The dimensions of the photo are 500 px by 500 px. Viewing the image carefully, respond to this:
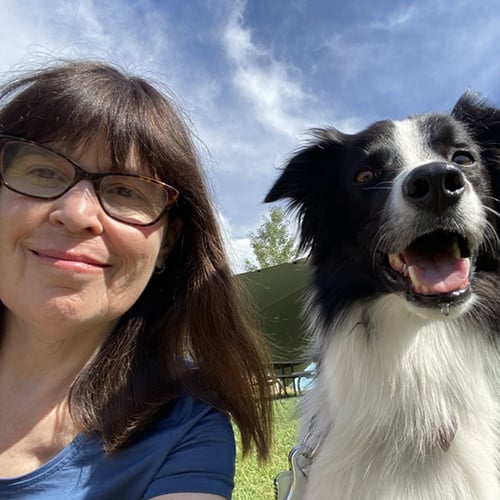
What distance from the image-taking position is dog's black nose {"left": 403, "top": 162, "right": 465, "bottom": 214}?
218 cm

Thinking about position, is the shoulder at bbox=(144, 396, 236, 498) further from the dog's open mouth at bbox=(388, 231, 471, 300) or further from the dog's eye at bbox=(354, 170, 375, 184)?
the dog's eye at bbox=(354, 170, 375, 184)

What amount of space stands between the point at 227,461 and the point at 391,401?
1107mm

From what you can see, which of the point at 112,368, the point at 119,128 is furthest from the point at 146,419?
the point at 119,128

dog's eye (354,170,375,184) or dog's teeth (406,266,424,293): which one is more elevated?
dog's eye (354,170,375,184)

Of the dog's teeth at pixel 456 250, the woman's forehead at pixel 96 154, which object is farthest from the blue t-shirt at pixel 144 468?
the dog's teeth at pixel 456 250

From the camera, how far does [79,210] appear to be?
63.2 inches

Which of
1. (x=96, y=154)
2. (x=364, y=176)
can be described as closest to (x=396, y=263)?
(x=364, y=176)

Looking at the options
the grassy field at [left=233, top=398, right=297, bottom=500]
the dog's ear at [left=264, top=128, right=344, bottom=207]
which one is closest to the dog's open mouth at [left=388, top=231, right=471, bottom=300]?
the dog's ear at [left=264, top=128, right=344, bottom=207]

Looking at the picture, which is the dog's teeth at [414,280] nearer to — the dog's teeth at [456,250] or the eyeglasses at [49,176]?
the dog's teeth at [456,250]

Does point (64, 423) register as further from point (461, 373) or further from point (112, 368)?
point (461, 373)

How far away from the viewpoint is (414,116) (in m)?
2.95

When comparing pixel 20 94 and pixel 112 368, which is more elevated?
pixel 20 94

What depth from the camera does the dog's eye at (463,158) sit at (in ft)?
8.85

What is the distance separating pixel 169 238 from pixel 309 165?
1.63 meters
